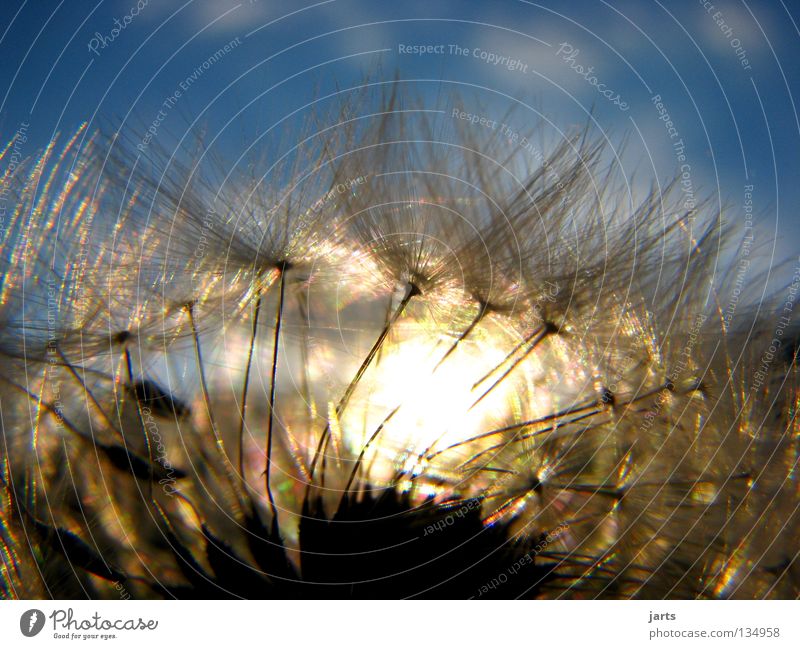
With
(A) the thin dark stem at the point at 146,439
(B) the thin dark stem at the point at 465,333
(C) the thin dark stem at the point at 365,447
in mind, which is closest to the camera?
(C) the thin dark stem at the point at 365,447

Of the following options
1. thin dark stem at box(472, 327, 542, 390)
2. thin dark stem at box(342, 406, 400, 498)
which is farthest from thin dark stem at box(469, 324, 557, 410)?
thin dark stem at box(342, 406, 400, 498)

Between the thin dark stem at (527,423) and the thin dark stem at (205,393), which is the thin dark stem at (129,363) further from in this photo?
the thin dark stem at (527,423)

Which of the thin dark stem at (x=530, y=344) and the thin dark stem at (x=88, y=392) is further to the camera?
the thin dark stem at (x=530, y=344)

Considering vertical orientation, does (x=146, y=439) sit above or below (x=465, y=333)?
below

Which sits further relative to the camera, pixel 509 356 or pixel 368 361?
pixel 509 356

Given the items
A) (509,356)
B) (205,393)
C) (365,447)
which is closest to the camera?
(365,447)

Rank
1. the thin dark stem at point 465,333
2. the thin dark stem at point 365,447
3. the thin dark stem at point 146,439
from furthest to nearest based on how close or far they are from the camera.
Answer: the thin dark stem at point 465,333
the thin dark stem at point 146,439
the thin dark stem at point 365,447

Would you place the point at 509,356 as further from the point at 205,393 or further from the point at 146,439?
the point at 146,439

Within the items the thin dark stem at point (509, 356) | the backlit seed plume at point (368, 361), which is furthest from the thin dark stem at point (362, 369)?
the thin dark stem at point (509, 356)

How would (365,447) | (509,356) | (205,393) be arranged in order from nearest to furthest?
(365,447), (205,393), (509,356)

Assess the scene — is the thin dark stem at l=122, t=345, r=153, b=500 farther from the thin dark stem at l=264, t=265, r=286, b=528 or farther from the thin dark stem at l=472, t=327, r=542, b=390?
the thin dark stem at l=472, t=327, r=542, b=390

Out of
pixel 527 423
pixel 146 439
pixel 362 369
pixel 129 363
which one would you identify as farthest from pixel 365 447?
pixel 129 363
